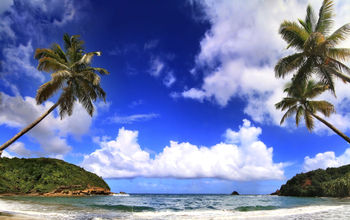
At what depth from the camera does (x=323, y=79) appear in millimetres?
14609

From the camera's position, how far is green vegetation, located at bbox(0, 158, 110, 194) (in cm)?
4153

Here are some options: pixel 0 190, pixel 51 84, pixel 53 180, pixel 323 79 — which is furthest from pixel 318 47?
pixel 53 180

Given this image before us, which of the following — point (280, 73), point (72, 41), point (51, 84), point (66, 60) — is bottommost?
point (51, 84)

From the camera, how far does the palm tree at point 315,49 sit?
12.8 metres

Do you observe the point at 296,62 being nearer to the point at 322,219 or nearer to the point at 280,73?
the point at 280,73

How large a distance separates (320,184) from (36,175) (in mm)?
88992

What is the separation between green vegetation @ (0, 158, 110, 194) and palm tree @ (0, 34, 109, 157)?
3347 centimetres

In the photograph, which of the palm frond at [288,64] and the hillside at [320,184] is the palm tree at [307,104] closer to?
the palm frond at [288,64]

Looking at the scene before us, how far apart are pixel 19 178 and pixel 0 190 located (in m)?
6.93

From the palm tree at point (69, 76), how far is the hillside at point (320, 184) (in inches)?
2596

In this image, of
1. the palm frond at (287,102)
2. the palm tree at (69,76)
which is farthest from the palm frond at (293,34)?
the palm tree at (69,76)

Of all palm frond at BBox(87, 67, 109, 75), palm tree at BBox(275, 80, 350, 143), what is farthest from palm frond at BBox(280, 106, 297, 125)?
palm frond at BBox(87, 67, 109, 75)

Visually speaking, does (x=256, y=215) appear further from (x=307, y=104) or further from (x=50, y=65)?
(x=50, y=65)

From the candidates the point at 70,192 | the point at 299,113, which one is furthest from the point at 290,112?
the point at 70,192
